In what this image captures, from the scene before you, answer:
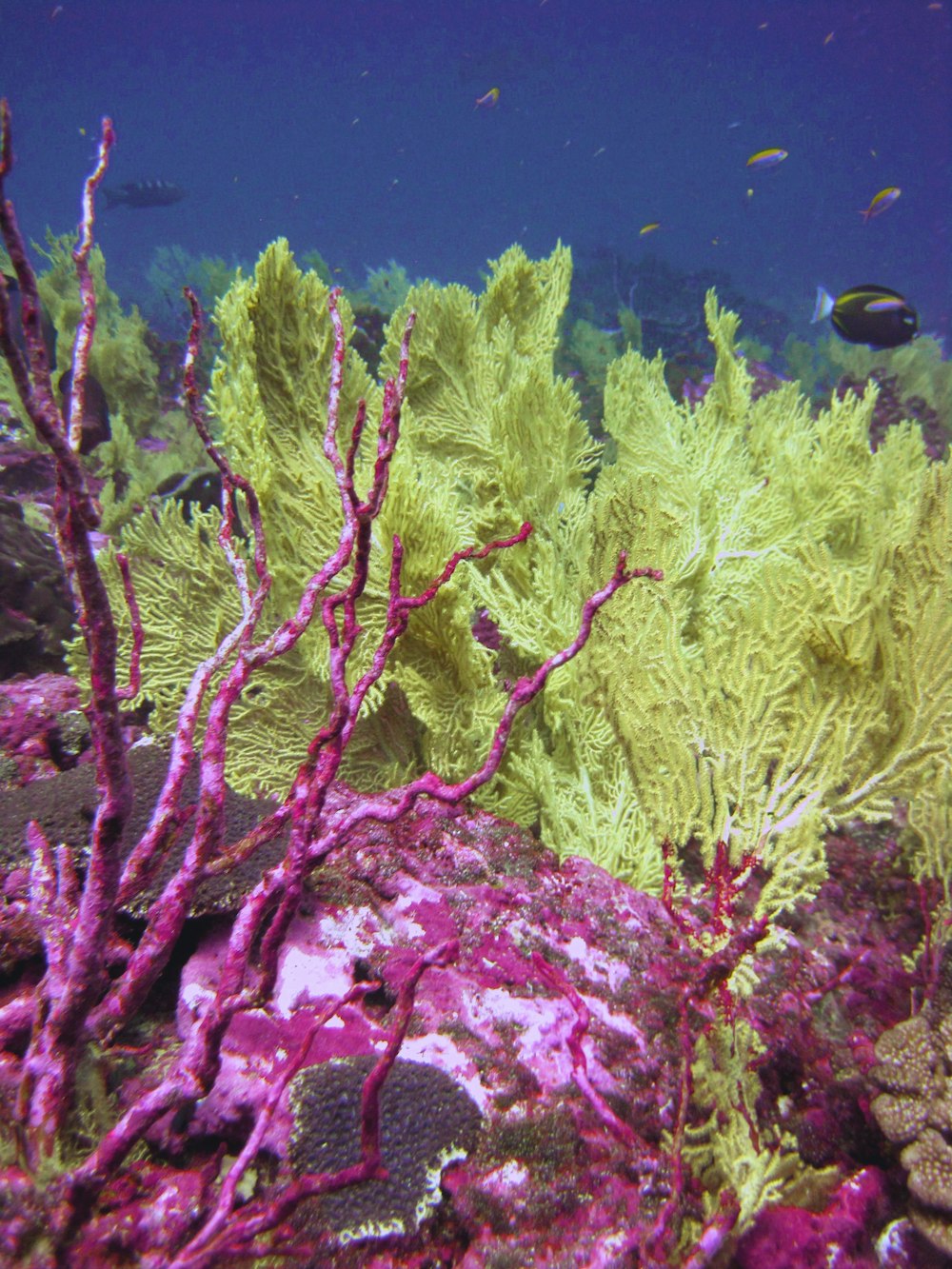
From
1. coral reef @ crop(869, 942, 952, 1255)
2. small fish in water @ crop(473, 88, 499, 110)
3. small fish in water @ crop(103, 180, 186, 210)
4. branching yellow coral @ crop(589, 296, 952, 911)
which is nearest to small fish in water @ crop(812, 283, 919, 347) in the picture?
branching yellow coral @ crop(589, 296, 952, 911)

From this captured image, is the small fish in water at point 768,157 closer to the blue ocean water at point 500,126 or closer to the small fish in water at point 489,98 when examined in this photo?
the small fish in water at point 489,98

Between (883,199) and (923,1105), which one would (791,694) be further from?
(883,199)

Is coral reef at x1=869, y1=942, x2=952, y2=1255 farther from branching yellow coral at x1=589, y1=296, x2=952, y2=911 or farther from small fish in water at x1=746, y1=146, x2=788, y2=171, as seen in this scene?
small fish in water at x1=746, y1=146, x2=788, y2=171

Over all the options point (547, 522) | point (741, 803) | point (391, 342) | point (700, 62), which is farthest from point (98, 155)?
point (700, 62)

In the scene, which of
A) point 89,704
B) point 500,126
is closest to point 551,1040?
point 89,704

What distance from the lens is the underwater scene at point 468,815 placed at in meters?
1.30

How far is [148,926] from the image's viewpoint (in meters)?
1.34

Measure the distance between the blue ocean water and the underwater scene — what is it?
57316mm

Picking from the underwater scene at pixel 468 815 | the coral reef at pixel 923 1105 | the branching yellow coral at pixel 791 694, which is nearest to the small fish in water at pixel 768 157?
the underwater scene at pixel 468 815

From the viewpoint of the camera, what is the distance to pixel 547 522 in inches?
165

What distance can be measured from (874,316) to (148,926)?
8.01 meters

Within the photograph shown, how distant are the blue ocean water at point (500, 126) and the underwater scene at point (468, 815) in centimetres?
5732

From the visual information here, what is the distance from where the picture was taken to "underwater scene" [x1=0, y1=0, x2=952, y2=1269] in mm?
1302

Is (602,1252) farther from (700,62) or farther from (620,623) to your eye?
(700,62)
